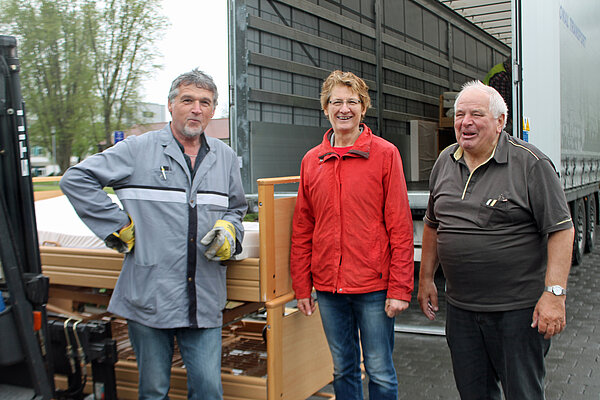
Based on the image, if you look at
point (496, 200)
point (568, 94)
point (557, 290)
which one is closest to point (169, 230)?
point (496, 200)

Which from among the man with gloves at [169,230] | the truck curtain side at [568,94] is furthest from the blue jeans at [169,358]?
the truck curtain side at [568,94]

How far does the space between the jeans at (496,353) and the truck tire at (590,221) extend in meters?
A: 7.91

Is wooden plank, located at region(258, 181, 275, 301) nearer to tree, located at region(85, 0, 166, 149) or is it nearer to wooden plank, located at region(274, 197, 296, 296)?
wooden plank, located at region(274, 197, 296, 296)

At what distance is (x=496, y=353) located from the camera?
103 inches

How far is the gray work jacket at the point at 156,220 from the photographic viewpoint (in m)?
2.64

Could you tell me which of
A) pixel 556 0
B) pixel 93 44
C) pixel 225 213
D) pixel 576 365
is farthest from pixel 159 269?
pixel 93 44

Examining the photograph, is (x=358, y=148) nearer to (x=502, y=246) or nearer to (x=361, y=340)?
(x=502, y=246)

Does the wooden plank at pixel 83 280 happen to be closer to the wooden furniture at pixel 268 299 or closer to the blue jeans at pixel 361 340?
the wooden furniture at pixel 268 299

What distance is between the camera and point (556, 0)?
21.2 ft

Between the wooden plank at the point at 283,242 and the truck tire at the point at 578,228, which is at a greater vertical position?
the wooden plank at the point at 283,242

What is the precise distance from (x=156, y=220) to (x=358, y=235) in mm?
936

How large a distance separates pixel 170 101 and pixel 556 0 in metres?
5.16

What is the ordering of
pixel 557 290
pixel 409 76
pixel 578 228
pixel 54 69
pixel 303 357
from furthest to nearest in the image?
pixel 409 76 < pixel 578 228 < pixel 54 69 < pixel 303 357 < pixel 557 290

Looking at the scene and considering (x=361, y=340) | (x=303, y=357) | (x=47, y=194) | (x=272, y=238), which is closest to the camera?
(x=361, y=340)
